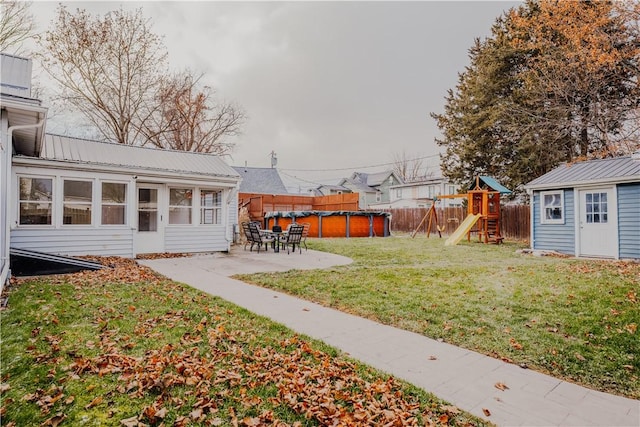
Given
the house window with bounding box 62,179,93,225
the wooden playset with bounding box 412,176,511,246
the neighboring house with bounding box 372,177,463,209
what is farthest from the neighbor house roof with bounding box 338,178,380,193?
the house window with bounding box 62,179,93,225

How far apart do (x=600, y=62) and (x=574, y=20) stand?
1944 mm

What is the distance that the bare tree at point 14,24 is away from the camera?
1370 cm

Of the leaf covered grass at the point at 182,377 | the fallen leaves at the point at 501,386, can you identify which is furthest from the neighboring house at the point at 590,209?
the leaf covered grass at the point at 182,377

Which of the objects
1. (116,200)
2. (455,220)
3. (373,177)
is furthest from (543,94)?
(373,177)

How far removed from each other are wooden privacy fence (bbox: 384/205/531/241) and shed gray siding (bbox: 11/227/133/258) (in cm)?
1683

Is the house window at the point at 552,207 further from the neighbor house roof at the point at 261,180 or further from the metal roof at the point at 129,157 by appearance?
the neighbor house roof at the point at 261,180

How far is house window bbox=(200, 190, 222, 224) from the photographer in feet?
39.1

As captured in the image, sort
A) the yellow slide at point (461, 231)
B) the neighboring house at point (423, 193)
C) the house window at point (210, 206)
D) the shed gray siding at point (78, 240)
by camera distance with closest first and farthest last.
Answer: the shed gray siding at point (78, 240) < the house window at point (210, 206) < the yellow slide at point (461, 231) < the neighboring house at point (423, 193)

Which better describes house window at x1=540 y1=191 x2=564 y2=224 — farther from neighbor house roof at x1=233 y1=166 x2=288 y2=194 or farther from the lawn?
neighbor house roof at x1=233 y1=166 x2=288 y2=194

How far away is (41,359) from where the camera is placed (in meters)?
3.06

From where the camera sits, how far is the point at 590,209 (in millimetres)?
11227

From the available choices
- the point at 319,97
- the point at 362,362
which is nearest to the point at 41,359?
the point at 362,362

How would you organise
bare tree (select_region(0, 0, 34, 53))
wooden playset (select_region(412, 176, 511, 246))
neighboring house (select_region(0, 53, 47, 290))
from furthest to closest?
wooden playset (select_region(412, 176, 511, 246)) < bare tree (select_region(0, 0, 34, 53)) < neighboring house (select_region(0, 53, 47, 290))

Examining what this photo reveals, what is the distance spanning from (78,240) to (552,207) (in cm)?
1564
